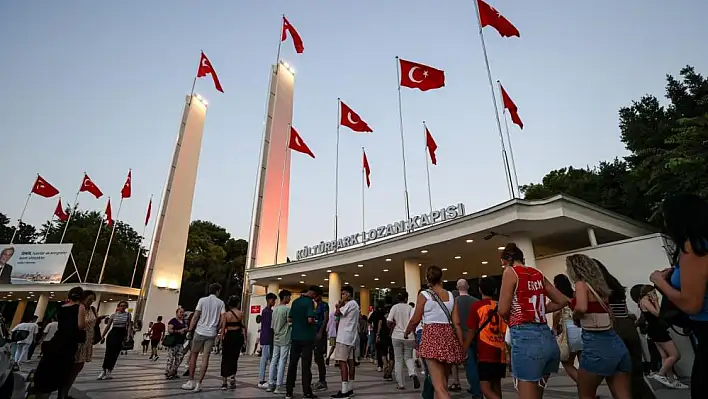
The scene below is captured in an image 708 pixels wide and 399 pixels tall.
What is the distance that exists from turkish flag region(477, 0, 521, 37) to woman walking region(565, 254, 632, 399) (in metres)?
11.8

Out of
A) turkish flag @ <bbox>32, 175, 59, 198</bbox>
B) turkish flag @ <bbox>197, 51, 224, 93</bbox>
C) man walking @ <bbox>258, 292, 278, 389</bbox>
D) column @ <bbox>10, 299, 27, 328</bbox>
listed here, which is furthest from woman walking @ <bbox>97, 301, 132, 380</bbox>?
column @ <bbox>10, 299, 27, 328</bbox>

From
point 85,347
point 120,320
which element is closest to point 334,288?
point 120,320

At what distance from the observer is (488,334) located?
4.00 metres

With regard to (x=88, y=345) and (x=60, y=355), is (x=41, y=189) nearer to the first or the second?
(x=88, y=345)

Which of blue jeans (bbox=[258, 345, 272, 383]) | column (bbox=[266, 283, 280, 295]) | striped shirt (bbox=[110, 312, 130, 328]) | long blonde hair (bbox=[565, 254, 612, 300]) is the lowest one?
blue jeans (bbox=[258, 345, 272, 383])

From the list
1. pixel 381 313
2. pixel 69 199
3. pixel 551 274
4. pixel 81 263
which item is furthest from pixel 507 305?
pixel 69 199

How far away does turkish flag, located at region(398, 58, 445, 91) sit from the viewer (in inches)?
543

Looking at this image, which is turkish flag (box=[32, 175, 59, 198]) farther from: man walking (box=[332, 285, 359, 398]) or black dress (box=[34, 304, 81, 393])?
man walking (box=[332, 285, 359, 398])

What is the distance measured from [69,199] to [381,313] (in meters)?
65.6

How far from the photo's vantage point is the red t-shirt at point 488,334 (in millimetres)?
3918

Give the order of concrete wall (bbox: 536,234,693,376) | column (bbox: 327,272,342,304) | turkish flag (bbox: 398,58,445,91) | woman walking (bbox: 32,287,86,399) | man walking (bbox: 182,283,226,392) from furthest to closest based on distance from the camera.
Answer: column (bbox: 327,272,342,304) < turkish flag (bbox: 398,58,445,91) < concrete wall (bbox: 536,234,693,376) < man walking (bbox: 182,283,226,392) < woman walking (bbox: 32,287,86,399)

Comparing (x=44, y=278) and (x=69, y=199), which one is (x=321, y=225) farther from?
(x=44, y=278)

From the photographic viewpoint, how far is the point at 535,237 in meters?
12.6

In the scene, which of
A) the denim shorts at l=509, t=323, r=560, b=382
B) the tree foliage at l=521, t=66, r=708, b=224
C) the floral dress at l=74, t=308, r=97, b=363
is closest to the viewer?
the denim shorts at l=509, t=323, r=560, b=382
